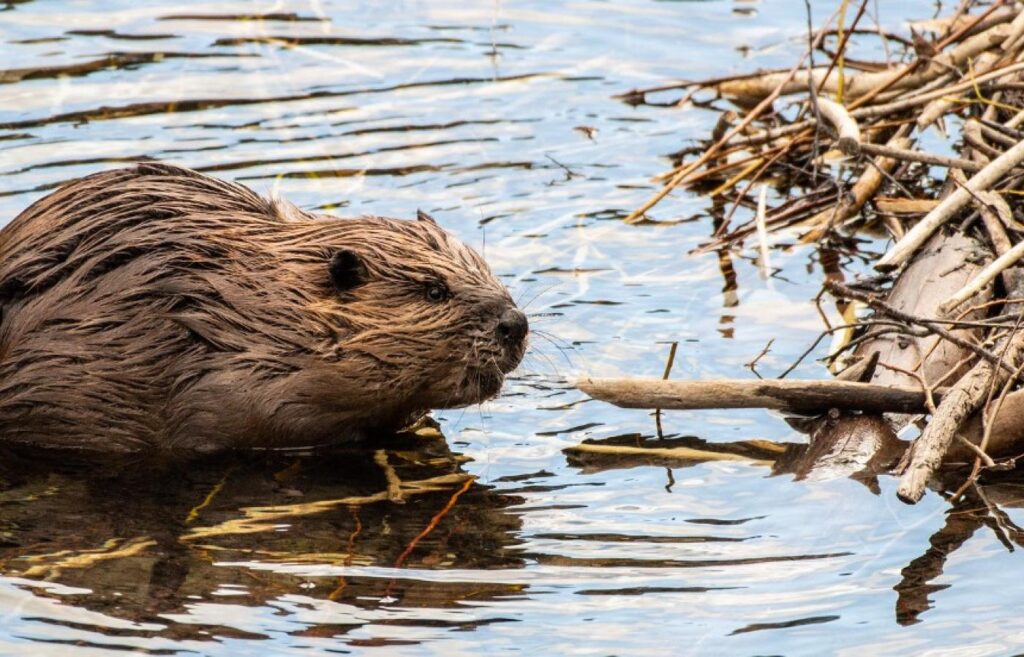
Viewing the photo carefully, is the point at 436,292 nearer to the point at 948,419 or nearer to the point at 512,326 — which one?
the point at 512,326

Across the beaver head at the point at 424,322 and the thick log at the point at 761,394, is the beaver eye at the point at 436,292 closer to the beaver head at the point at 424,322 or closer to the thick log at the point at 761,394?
the beaver head at the point at 424,322

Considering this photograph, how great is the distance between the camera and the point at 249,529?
470cm

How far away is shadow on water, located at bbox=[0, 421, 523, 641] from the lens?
4270 mm

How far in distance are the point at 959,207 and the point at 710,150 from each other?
5.77 ft

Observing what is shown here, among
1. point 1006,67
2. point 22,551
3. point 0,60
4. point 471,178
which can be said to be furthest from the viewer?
point 0,60

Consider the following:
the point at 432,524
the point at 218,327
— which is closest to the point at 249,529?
the point at 432,524

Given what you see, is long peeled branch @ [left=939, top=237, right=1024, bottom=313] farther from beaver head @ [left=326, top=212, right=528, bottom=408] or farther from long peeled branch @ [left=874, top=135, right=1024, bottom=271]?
beaver head @ [left=326, top=212, right=528, bottom=408]

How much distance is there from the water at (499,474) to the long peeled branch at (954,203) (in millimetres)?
613

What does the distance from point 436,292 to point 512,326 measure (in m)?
0.27

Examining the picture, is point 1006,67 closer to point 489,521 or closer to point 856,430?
point 856,430

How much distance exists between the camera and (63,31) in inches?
338

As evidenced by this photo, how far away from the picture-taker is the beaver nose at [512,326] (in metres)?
5.05

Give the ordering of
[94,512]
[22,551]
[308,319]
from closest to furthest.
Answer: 1. [22,551]
2. [94,512]
3. [308,319]

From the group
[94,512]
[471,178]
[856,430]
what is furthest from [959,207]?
[94,512]
